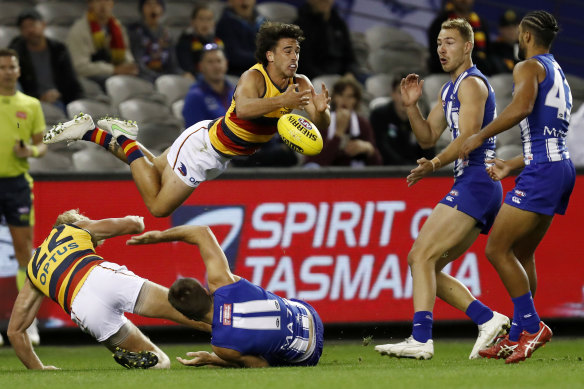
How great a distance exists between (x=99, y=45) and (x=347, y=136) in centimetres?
365

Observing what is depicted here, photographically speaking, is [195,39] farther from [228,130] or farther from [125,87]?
[228,130]

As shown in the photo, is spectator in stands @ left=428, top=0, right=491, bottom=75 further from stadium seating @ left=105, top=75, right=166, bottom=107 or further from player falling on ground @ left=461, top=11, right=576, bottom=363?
player falling on ground @ left=461, top=11, right=576, bottom=363

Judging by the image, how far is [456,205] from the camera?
313 inches

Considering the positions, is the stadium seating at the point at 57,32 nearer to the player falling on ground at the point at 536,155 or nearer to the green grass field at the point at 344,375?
the green grass field at the point at 344,375

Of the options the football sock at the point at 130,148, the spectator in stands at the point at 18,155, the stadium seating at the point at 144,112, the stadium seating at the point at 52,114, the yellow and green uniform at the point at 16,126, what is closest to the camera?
the football sock at the point at 130,148

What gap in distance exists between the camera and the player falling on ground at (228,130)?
27.7 feet

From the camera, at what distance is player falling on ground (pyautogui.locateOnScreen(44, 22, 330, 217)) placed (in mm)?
8453

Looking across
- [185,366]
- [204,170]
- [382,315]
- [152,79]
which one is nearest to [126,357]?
[185,366]

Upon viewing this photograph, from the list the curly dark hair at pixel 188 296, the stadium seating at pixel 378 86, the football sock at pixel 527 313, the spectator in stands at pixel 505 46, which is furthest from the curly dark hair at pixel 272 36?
the spectator in stands at pixel 505 46

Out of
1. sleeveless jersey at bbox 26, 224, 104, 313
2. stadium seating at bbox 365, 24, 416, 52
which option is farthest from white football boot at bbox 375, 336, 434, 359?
stadium seating at bbox 365, 24, 416, 52

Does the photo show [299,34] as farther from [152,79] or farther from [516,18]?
[516,18]

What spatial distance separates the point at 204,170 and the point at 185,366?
170 cm

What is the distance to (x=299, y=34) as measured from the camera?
8.67 metres

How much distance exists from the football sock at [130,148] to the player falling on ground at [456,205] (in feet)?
7.91
